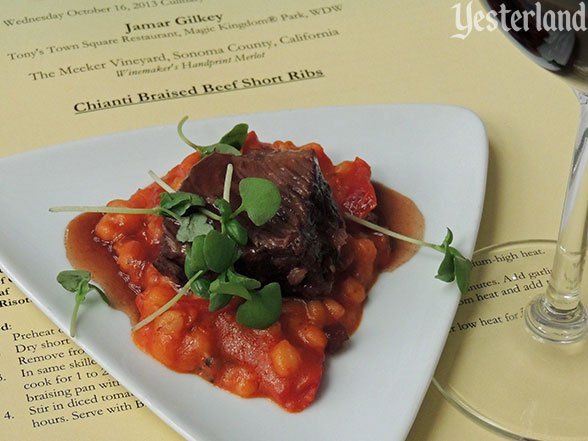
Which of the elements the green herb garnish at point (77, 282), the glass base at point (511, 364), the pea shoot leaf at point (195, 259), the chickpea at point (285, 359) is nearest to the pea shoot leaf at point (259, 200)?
the pea shoot leaf at point (195, 259)

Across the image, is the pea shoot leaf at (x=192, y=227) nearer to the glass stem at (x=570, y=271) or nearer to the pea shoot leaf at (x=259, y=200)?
the pea shoot leaf at (x=259, y=200)

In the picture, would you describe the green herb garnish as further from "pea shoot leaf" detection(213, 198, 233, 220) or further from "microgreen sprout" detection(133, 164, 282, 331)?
"pea shoot leaf" detection(213, 198, 233, 220)

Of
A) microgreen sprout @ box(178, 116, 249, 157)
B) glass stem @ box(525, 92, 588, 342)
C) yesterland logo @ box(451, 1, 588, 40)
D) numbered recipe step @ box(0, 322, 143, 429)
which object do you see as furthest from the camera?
microgreen sprout @ box(178, 116, 249, 157)

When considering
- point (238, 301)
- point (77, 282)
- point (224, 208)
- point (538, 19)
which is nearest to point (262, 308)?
point (238, 301)

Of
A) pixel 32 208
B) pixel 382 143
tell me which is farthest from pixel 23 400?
pixel 382 143

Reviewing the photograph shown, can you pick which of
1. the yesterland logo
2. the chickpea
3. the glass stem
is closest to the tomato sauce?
the chickpea

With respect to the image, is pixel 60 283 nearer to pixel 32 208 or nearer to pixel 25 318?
pixel 25 318
